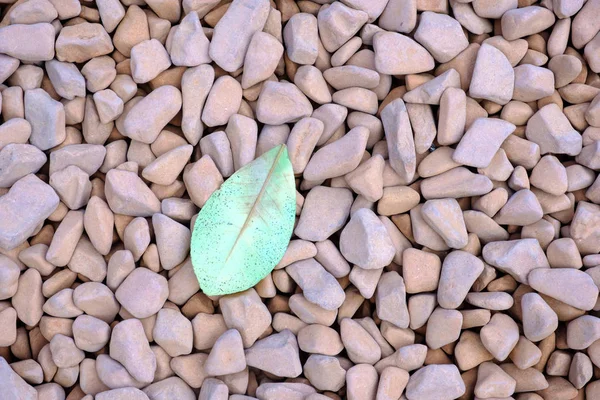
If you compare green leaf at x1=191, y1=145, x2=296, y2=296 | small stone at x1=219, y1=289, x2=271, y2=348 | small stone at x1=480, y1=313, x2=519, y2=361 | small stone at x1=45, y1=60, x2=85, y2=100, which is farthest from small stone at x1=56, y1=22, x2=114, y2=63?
small stone at x1=480, y1=313, x2=519, y2=361

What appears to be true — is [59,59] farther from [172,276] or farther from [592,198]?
[592,198]

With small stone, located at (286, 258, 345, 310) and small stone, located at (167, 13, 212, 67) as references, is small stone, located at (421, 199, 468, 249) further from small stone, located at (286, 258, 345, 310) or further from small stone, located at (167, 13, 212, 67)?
small stone, located at (167, 13, 212, 67)

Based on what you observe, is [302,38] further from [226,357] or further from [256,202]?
[226,357]

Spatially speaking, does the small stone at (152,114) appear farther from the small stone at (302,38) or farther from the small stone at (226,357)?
the small stone at (226,357)

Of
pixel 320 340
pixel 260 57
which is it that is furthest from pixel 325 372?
pixel 260 57

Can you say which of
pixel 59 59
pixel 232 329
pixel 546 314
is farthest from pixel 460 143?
pixel 59 59

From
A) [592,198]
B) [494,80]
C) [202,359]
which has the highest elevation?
[494,80]

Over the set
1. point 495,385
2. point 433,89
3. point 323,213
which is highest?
point 433,89
